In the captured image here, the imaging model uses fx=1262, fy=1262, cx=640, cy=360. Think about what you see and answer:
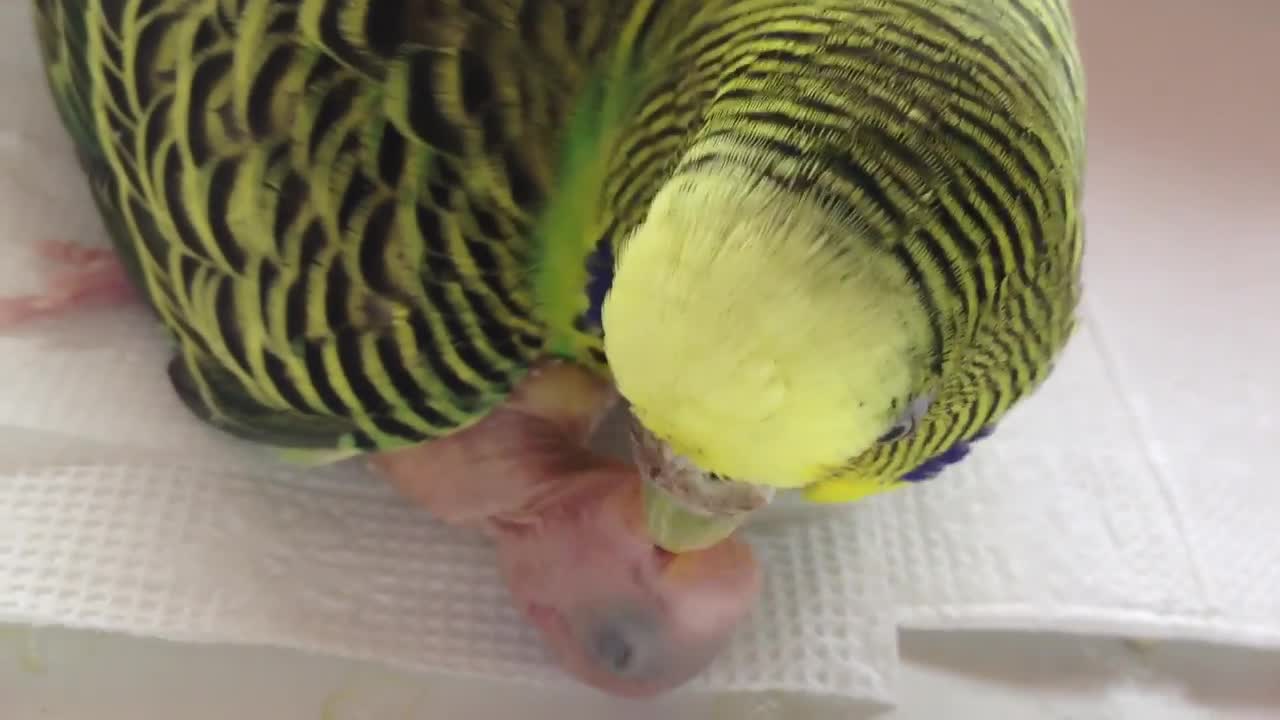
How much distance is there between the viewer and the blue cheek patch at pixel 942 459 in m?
0.58

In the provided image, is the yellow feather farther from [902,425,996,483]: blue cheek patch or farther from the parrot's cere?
[902,425,996,483]: blue cheek patch

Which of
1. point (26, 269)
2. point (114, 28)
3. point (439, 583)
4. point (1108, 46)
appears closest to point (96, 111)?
point (114, 28)

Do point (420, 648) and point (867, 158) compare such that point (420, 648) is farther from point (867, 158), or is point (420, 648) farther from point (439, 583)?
point (867, 158)

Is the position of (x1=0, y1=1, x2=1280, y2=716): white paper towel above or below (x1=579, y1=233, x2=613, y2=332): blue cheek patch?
below

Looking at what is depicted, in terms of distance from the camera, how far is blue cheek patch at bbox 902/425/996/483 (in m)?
0.58

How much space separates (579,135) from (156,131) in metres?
0.20

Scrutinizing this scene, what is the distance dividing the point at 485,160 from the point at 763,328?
0.22m

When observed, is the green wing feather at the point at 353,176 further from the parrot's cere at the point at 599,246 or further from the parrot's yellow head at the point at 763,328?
the parrot's yellow head at the point at 763,328

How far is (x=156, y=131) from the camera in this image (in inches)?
23.1

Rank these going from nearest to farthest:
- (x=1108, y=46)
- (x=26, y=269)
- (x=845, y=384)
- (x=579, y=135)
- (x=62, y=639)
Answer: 1. (x=845, y=384)
2. (x=579, y=135)
3. (x=62, y=639)
4. (x=26, y=269)
5. (x=1108, y=46)

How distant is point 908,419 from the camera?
43cm

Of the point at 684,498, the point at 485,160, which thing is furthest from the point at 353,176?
the point at 684,498

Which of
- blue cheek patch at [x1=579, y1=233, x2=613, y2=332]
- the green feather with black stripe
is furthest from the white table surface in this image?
blue cheek patch at [x1=579, y1=233, x2=613, y2=332]

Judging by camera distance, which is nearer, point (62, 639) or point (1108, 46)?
point (62, 639)
